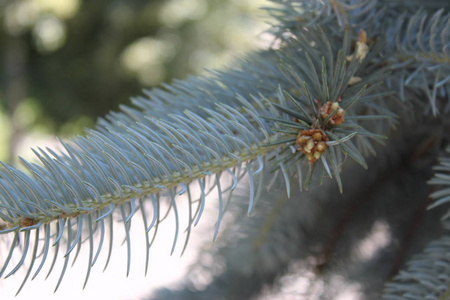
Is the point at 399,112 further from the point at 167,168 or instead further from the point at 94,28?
the point at 94,28

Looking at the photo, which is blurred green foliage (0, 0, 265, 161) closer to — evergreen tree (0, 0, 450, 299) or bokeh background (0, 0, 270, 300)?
bokeh background (0, 0, 270, 300)

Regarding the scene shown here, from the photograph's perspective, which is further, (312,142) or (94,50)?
(94,50)

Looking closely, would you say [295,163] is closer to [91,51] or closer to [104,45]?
[104,45]

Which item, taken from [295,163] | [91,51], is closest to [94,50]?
[91,51]

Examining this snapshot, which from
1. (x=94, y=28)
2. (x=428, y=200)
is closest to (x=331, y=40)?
(x=428, y=200)

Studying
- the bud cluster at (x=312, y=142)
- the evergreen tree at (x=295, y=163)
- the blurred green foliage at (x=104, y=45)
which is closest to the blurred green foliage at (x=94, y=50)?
the blurred green foliage at (x=104, y=45)

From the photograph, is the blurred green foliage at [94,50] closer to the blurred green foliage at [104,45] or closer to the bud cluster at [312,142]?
the blurred green foliage at [104,45]
